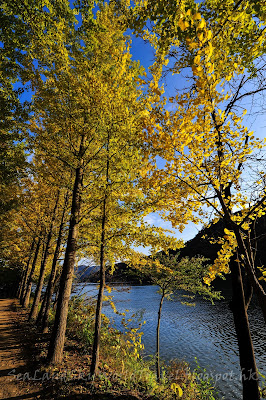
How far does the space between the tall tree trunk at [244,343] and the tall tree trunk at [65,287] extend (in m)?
4.22

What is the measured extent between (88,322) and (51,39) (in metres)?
A: 9.91

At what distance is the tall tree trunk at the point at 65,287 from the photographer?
4.84 m

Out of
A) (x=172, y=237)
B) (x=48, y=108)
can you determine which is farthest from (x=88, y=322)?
(x=48, y=108)

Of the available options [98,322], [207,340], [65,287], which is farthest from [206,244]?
[207,340]

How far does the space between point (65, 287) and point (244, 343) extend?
445 cm

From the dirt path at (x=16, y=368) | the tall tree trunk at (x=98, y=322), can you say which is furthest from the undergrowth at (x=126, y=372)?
the dirt path at (x=16, y=368)

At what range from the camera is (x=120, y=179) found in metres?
5.12

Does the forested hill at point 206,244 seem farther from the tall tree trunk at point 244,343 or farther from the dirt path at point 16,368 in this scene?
the dirt path at point 16,368

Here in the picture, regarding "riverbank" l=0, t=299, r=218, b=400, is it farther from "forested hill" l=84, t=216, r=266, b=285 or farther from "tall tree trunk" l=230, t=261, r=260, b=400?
"forested hill" l=84, t=216, r=266, b=285

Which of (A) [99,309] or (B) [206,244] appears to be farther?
(B) [206,244]

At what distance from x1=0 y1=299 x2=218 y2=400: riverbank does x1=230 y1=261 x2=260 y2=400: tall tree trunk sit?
1559 mm

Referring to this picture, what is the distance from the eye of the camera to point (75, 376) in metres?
4.39

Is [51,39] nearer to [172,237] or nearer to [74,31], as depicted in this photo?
[74,31]

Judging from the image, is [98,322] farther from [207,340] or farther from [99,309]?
[207,340]
